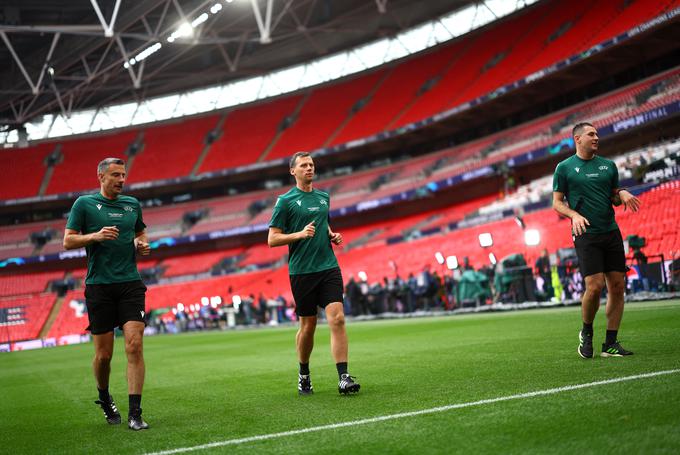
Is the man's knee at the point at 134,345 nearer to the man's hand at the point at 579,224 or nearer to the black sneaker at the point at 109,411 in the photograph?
the black sneaker at the point at 109,411

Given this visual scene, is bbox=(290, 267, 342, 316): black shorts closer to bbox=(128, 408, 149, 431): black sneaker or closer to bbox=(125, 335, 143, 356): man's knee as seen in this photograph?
bbox=(125, 335, 143, 356): man's knee

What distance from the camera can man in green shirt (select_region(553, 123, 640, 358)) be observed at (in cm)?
678

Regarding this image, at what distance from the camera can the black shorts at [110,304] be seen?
587cm

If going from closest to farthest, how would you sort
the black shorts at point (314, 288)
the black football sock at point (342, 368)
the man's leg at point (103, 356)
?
the man's leg at point (103, 356)
the black football sock at point (342, 368)
the black shorts at point (314, 288)

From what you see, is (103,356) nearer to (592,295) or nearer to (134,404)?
(134,404)

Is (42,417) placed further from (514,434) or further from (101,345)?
(514,434)

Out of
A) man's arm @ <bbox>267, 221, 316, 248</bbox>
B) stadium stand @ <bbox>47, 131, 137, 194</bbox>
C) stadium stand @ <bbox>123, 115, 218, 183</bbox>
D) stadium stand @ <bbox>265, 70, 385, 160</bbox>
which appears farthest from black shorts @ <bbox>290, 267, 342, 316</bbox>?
stadium stand @ <bbox>47, 131, 137, 194</bbox>

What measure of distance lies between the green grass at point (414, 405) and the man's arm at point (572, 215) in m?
1.20

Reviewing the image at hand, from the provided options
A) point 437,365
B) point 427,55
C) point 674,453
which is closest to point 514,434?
point 674,453

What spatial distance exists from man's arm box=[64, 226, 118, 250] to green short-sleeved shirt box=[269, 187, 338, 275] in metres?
1.49

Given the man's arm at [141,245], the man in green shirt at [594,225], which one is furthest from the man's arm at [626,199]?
the man's arm at [141,245]

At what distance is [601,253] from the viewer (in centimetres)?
680

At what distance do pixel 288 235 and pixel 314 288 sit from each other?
1.77ft

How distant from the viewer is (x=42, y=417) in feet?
23.5
